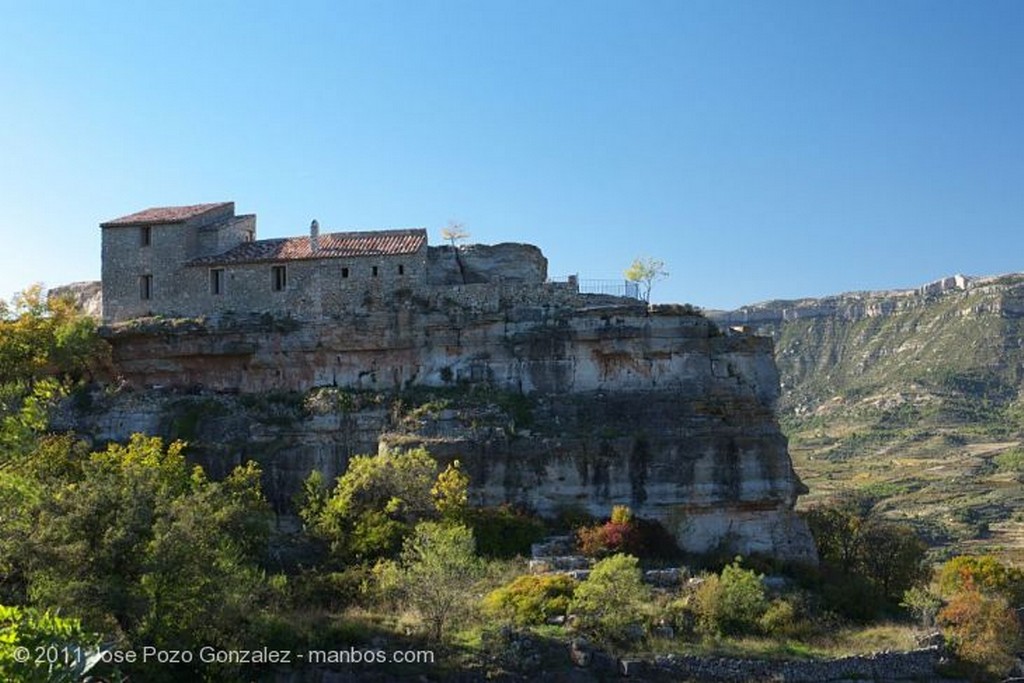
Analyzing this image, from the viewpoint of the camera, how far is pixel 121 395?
4175cm

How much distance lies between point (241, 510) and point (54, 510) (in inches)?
260

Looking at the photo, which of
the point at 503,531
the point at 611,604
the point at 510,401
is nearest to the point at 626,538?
the point at 503,531

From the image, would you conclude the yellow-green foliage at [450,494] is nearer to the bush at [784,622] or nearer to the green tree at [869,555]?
the bush at [784,622]

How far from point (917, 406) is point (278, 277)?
94.5m

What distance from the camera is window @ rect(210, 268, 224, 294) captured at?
43.9 m

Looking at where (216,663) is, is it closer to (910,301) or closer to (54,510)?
(54,510)

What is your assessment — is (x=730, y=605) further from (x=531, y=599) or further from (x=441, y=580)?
(x=441, y=580)

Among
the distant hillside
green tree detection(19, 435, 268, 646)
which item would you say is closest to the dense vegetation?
green tree detection(19, 435, 268, 646)

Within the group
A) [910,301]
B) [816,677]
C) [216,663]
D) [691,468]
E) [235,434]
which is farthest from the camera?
[910,301]

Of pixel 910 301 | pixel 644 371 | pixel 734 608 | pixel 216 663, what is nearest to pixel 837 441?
pixel 910 301

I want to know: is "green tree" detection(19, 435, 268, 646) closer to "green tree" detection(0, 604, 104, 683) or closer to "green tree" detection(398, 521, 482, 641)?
"green tree" detection(398, 521, 482, 641)

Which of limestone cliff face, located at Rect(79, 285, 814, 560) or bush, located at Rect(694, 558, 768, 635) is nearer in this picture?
bush, located at Rect(694, 558, 768, 635)

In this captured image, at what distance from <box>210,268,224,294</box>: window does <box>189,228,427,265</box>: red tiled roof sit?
0.35m

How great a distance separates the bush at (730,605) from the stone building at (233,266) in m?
16.5
